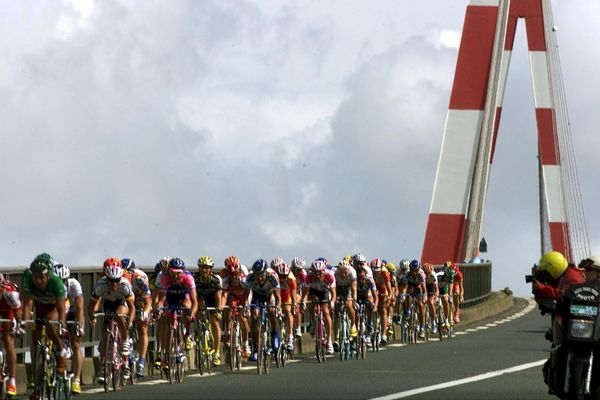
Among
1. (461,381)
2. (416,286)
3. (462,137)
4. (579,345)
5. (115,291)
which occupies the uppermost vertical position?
(462,137)

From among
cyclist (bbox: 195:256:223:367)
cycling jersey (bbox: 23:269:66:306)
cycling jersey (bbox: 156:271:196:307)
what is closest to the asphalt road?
cyclist (bbox: 195:256:223:367)

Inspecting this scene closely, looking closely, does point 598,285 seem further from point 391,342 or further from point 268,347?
point 391,342

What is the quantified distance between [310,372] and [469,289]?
24.2 m

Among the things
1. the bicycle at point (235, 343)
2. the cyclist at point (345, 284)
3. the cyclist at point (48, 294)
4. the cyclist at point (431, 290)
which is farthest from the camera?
the cyclist at point (431, 290)

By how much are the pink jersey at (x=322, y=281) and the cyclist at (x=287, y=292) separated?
1.02 ft

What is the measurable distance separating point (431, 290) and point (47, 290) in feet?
59.2

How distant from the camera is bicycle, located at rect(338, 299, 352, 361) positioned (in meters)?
24.8

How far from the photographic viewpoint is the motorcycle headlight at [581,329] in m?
13.3

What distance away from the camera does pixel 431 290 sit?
108 feet

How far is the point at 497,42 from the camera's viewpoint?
43.7 meters

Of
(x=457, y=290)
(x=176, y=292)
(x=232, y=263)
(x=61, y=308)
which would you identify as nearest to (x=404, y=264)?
(x=457, y=290)

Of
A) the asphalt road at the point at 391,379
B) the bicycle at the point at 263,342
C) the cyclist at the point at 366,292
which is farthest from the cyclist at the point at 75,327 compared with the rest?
the cyclist at the point at 366,292

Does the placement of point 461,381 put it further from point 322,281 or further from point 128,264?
point 322,281

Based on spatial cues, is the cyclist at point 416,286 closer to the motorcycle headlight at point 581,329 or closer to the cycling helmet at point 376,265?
the cycling helmet at point 376,265
